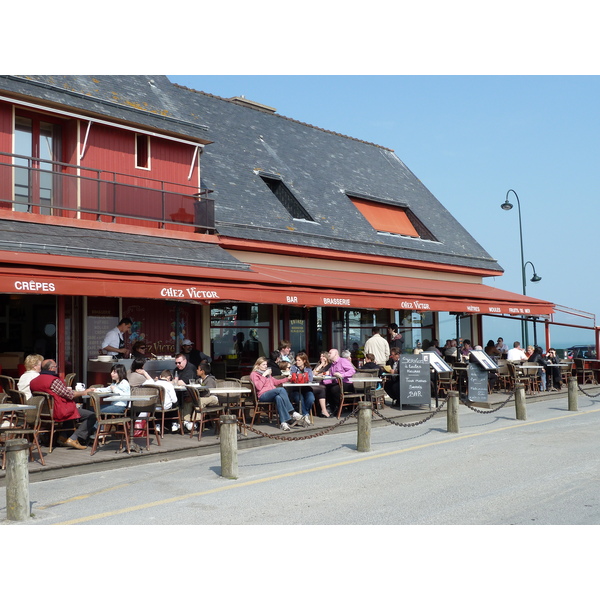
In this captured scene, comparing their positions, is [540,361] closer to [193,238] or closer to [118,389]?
[193,238]

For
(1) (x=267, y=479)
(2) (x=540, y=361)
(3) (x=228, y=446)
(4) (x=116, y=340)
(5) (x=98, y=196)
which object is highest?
(5) (x=98, y=196)

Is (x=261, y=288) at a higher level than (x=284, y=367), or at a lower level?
higher

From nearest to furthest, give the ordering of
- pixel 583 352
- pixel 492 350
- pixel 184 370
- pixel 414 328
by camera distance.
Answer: pixel 184 370, pixel 492 350, pixel 414 328, pixel 583 352

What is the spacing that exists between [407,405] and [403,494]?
8699 mm

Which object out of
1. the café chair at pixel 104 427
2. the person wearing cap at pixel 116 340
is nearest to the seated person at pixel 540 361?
the person wearing cap at pixel 116 340

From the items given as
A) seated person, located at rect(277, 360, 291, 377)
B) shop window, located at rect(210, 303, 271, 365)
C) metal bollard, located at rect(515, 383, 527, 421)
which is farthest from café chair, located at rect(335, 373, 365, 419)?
shop window, located at rect(210, 303, 271, 365)

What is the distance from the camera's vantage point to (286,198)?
66.5 ft

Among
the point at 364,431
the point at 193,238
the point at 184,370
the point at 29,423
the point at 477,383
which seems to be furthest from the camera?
the point at 477,383

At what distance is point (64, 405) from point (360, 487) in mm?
4351

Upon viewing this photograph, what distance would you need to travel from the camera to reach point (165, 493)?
7.62m

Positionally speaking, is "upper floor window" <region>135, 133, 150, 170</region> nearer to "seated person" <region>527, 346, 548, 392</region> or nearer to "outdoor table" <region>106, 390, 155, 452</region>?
"outdoor table" <region>106, 390, 155, 452</region>

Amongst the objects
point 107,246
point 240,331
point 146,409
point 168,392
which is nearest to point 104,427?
point 146,409

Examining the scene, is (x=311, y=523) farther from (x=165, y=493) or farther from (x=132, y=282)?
(x=132, y=282)

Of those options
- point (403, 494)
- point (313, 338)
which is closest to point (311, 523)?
point (403, 494)
